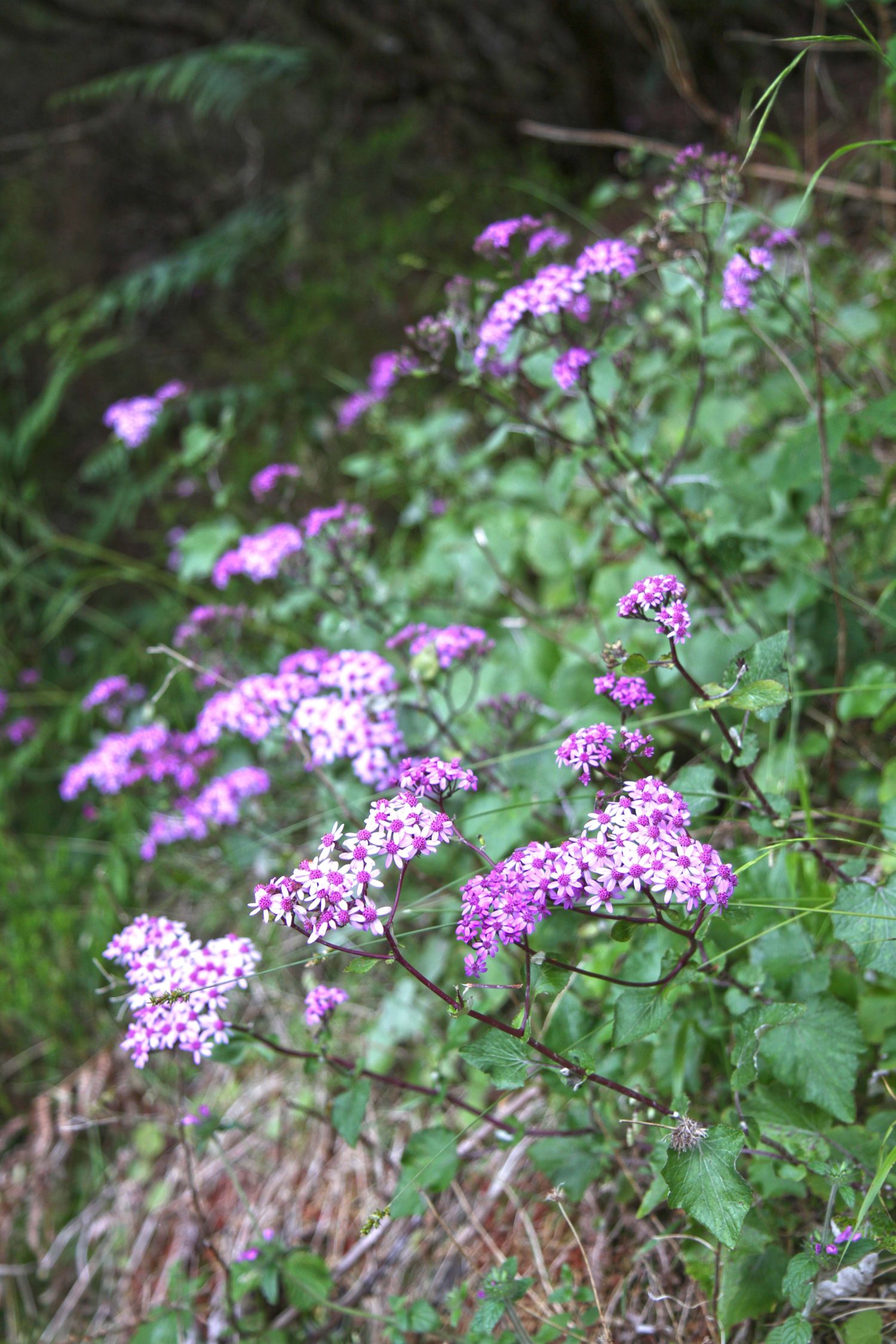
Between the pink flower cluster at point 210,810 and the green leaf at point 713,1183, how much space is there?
139 cm

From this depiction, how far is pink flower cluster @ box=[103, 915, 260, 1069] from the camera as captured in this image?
128 centimetres

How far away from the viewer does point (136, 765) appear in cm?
261

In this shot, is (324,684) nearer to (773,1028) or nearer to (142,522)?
(773,1028)

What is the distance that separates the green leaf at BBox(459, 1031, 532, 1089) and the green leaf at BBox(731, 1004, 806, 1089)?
26 centimetres

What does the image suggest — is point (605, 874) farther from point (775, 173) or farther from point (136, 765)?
point (775, 173)

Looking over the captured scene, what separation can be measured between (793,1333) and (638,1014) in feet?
1.31

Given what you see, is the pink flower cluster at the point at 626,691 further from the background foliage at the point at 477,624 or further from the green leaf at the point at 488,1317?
the green leaf at the point at 488,1317

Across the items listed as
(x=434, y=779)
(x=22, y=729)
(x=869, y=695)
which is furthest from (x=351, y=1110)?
(x=22, y=729)

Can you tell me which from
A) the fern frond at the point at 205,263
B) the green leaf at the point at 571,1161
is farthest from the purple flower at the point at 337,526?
the fern frond at the point at 205,263

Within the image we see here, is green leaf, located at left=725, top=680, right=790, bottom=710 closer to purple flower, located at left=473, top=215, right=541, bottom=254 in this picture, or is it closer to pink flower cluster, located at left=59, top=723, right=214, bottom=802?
purple flower, located at left=473, top=215, right=541, bottom=254

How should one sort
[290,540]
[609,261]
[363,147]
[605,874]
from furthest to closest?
1. [363,147]
2. [290,540]
3. [609,261]
4. [605,874]

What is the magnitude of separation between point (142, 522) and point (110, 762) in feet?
8.79

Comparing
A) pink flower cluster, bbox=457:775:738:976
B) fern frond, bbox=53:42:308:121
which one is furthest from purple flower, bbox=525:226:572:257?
fern frond, bbox=53:42:308:121

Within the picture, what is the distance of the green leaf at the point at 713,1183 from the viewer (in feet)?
3.46
